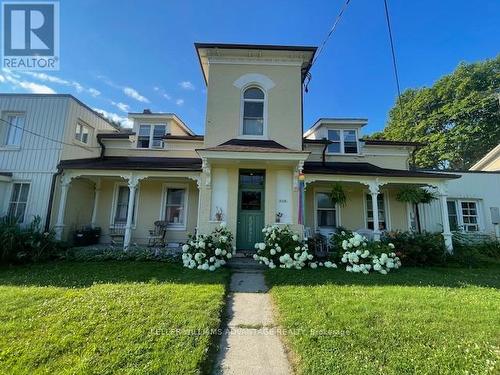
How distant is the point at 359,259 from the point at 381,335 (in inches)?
166

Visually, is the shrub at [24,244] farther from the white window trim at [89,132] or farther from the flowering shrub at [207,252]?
the flowering shrub at [207,252]

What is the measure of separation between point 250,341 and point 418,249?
7.43m

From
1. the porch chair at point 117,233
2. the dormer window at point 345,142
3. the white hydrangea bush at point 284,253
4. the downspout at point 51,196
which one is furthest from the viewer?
the dormer window at point 345,142

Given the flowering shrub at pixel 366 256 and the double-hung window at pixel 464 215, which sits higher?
the double-hung window at pixel 464 215

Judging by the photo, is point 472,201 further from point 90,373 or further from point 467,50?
point 90,373

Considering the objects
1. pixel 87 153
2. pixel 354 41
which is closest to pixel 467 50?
pixel 354 41

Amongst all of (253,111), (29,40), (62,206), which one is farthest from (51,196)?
(253,111)

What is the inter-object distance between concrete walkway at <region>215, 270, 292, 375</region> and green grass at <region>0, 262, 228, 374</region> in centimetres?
26

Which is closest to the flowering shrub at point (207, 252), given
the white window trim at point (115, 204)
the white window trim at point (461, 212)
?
the white window trim at point (115, 204)

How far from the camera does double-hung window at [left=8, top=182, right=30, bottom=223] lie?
9539 millimetres

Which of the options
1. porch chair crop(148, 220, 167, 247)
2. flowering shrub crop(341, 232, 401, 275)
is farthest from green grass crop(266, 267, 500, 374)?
porch chair crop(148, 220, 167, 247)

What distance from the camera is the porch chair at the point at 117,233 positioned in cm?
1044

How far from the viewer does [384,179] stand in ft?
31.3

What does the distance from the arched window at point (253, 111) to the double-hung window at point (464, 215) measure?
36.2 ft
